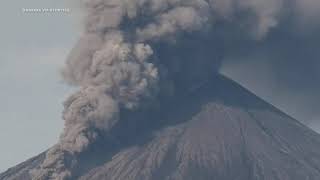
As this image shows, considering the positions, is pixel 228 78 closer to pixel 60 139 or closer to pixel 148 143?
pixel 148 143

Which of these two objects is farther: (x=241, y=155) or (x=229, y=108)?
(x=229, y=108)

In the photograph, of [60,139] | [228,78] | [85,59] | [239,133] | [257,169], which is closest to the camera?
[60,139]

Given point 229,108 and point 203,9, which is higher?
point 203,9

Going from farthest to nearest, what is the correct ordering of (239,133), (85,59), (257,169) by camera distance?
(239,133), (257,169), (85,59)

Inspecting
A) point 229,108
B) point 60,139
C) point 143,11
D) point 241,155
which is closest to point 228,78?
point 229,108
